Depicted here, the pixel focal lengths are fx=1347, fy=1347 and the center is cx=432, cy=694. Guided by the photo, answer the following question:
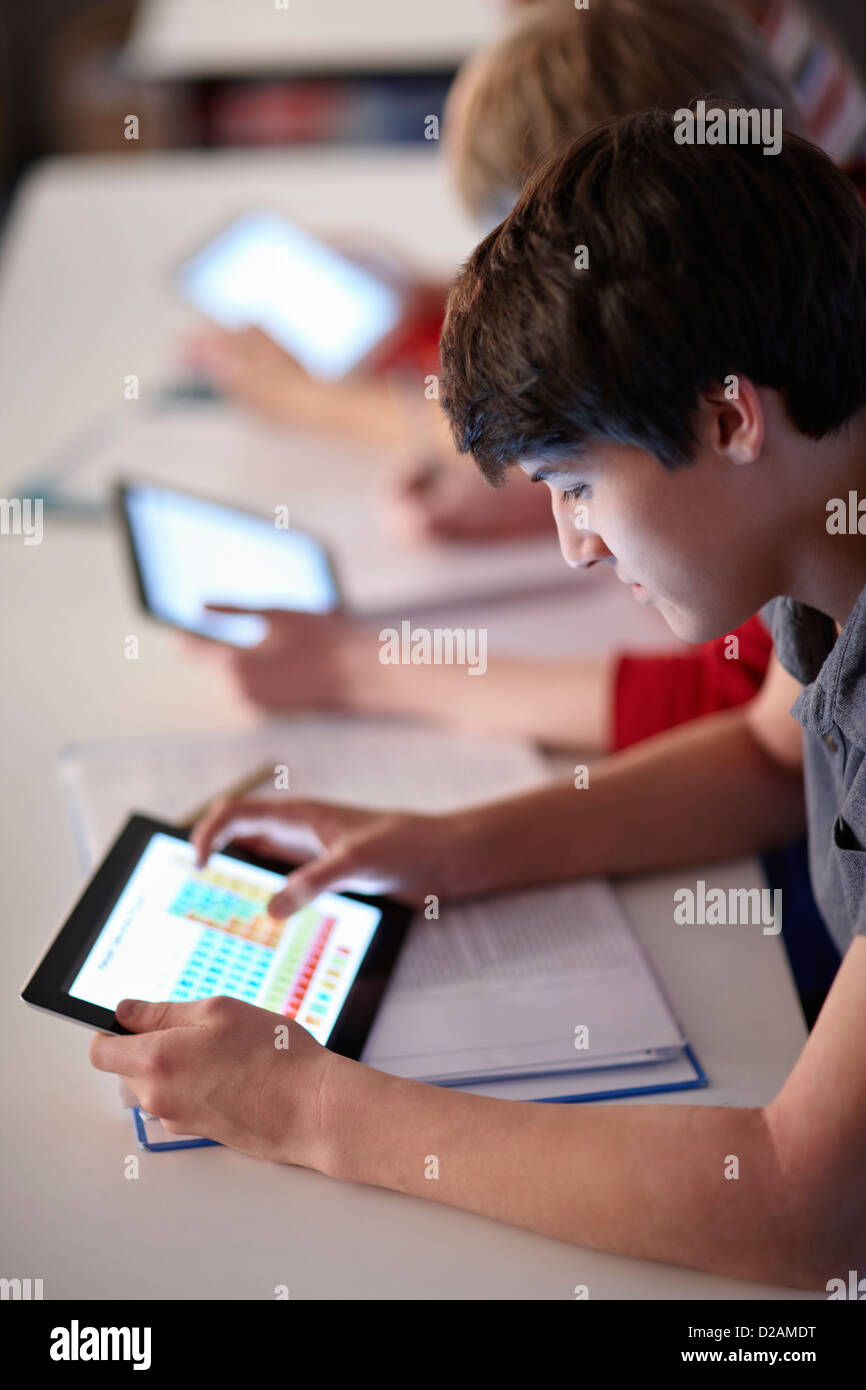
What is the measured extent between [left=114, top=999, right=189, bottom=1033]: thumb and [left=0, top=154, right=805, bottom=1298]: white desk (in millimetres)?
68

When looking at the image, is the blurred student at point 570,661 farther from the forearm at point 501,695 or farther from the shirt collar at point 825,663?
the shirt collar at point 825,663

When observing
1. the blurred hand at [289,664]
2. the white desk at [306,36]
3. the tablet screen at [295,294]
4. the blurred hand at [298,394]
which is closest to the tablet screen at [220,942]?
the blurred hand at [289,664]

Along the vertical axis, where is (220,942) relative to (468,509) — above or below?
below

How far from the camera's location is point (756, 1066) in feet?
2.75

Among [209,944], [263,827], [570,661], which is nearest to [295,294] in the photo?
[570,661]

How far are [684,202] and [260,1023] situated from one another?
19.9 inches

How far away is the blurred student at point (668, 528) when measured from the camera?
651 millimetres

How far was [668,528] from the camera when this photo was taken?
2.35ft

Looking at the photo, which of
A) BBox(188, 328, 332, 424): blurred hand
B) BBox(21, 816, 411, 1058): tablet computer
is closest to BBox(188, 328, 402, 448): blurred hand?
BBox(188, 328, 332, 424): blurred hand

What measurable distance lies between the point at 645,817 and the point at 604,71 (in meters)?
0.66

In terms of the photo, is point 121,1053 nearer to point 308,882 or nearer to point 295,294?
point 308,882

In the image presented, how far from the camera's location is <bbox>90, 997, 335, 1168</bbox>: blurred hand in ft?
2.50

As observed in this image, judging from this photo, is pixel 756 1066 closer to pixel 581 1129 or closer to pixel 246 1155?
pixel 581 1129

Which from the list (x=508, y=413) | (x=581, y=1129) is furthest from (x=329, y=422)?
(x=581, y=1129)
